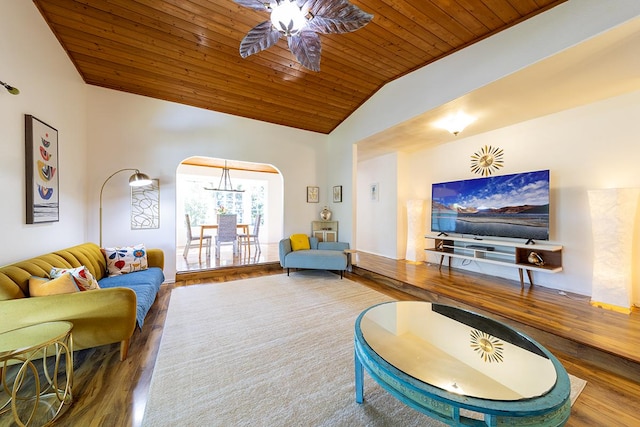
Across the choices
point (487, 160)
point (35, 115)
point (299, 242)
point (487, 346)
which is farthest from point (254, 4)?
point (487, 160)

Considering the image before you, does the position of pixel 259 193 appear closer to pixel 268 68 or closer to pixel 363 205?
pixel 363 205

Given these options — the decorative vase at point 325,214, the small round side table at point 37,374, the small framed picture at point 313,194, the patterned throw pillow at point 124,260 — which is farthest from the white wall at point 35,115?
the decorative vase at point 325,214

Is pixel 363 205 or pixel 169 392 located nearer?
pixel 169 392

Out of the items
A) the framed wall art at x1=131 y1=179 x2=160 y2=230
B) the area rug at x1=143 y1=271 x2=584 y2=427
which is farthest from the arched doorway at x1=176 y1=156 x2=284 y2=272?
the area rug at x1=143 y1=271 x2=584 y2=427

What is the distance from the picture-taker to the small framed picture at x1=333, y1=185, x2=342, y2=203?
4953 mm

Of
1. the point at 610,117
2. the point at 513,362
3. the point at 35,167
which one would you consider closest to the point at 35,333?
the point at 35,167

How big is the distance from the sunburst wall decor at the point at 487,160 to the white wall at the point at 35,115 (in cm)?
562

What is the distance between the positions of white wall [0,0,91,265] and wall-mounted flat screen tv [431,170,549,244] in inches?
208

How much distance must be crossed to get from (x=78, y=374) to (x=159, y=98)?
3733mm

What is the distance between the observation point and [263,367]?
5.86ft

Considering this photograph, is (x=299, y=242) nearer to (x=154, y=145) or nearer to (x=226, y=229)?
(x=226, y=229)

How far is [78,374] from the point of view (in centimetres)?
171

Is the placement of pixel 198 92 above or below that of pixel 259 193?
above

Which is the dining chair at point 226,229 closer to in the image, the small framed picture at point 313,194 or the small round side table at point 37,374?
the small framed picture at point 313,194
